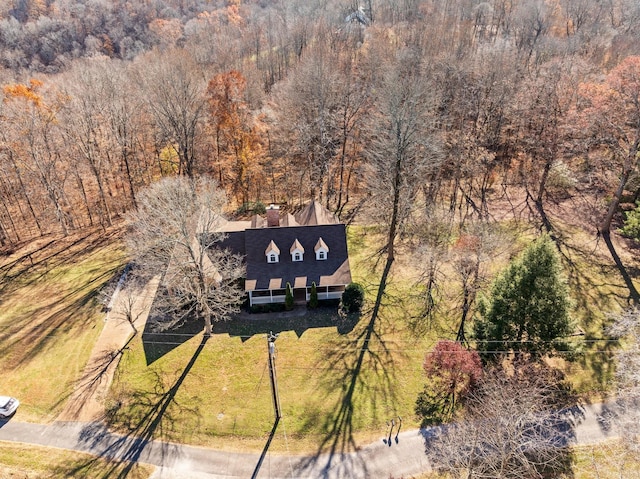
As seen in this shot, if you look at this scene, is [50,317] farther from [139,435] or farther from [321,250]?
[321,250]

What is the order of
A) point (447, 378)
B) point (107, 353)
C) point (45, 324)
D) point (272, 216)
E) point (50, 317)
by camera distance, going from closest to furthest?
point (447, 378)
point (107, 353)
point (45, 324)
point (50, 317)
point (272, 216)

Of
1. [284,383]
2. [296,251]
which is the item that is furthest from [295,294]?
[284,383]

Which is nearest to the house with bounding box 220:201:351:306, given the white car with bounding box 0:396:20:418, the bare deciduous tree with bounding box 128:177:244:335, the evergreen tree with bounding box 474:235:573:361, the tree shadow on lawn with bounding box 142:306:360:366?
the bare deciduous tree with bounding box 128:177:244:335

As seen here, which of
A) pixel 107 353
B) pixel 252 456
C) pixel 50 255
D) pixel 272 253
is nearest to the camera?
pixel 252 456

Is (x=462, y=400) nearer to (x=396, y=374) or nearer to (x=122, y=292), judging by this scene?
(x=396, y=374)

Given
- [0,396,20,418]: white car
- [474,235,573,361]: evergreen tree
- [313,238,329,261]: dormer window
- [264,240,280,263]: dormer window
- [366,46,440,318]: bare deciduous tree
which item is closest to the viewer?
[474,235,573,361]: evergreen tree

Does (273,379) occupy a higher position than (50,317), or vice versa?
(273,379)

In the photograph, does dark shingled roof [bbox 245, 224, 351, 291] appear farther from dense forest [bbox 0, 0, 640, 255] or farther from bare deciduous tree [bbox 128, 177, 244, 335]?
dense forest [bbox 0, 0, 640, 255]
